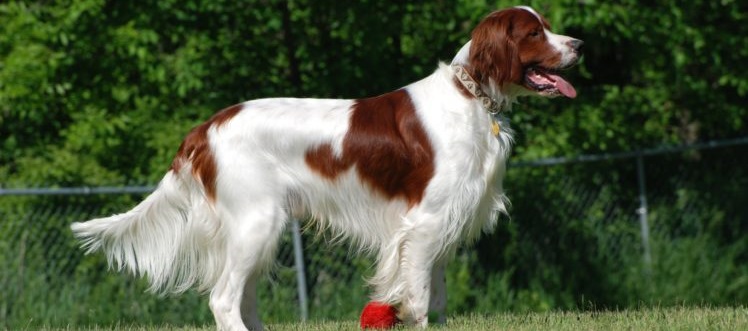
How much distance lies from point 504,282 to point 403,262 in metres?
3.51

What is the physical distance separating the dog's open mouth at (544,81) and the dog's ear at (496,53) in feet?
0.26

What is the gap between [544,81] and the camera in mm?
5547

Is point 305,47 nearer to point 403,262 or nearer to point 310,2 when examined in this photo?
point 310,2

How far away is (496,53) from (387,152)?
0.64 m

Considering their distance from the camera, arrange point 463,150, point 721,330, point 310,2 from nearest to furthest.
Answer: point 721,330 < point 463,150 < point 310,2

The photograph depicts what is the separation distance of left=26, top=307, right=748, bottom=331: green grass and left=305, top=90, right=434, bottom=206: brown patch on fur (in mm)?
650

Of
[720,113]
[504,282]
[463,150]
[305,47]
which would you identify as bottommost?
[504,282]

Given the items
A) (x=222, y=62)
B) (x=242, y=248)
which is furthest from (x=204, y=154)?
(x=222, y=62)

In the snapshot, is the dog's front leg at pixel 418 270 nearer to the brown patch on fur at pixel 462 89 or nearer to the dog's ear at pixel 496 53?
the brown patch on fur at pixel 462 89

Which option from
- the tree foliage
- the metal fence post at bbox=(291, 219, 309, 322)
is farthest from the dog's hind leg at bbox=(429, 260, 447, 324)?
the tree foliage

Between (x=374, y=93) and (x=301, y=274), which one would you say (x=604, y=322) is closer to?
(x=301, y=274)

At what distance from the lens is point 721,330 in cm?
499

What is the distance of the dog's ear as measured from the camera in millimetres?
5426

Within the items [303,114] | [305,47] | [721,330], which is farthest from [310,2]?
[721,330]
